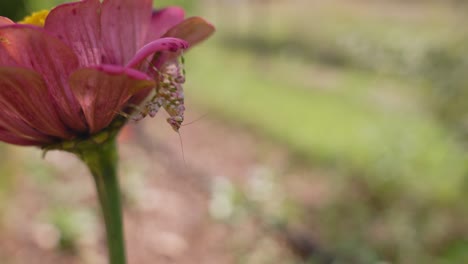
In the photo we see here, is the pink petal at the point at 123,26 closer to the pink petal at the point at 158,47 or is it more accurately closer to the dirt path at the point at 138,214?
the pink petal at the point at 158,47

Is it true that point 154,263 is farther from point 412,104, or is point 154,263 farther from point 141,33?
point 412,104

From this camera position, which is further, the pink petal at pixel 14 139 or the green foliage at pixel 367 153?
the green foliage at pixel 367 153

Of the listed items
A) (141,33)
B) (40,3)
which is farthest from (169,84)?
(40,3)

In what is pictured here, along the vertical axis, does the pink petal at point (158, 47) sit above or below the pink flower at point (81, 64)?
above

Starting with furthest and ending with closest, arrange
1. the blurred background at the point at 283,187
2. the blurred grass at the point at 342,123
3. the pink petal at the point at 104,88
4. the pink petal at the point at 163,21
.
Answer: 1. the blurred grass at the point at 342,123
2. the blurred background at the point at 283,187
3. the pink petal at the point at 163,21
4. the pink petal at the point at 104,88

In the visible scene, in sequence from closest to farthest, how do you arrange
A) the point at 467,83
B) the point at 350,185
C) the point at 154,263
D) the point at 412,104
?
the point at 154,263, the point at 467,83, the point at 350,185, the point at 412,104

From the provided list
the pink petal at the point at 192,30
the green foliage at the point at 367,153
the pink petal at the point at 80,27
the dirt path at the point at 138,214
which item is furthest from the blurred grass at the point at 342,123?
the pink petal at the point at 80,27

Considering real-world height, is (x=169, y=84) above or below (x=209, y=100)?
above

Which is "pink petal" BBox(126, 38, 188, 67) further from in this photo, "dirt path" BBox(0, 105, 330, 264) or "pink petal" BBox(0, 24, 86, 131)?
"dirt path" BBox(0, 105, 330, 264)
